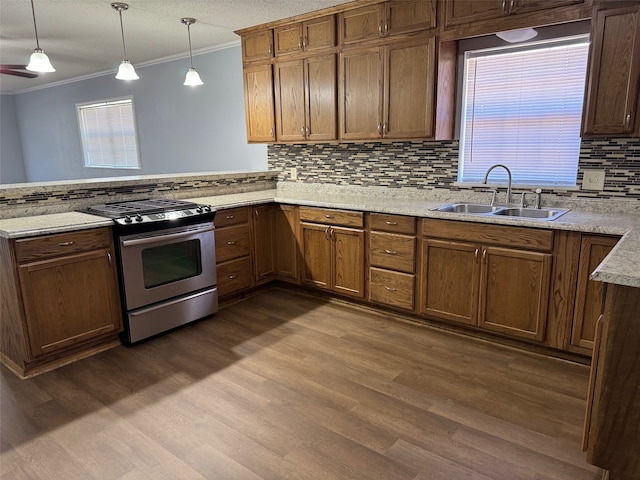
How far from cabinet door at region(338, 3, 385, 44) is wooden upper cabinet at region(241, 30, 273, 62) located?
771mm

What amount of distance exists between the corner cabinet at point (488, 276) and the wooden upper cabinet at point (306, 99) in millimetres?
1367

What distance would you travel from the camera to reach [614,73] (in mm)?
2375

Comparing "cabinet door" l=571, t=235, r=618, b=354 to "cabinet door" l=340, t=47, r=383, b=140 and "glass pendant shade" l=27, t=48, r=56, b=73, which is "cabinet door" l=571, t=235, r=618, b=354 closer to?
"cabinet door" l=340, t=47, r=383, b=140

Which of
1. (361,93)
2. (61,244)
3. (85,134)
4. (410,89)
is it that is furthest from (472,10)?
(85,134)

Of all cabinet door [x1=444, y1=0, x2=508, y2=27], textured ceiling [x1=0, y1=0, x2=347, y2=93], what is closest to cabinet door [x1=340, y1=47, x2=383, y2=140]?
textured ceiling [x1=0, y1=0, x2=347, y2=93]

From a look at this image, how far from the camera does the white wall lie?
4.88 metres

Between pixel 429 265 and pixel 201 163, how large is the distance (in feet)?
11.3

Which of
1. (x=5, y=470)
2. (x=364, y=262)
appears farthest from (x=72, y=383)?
(x=364, y=262)

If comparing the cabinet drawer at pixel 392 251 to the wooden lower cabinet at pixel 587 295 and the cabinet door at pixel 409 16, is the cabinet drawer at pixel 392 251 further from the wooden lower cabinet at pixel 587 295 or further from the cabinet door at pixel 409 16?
the cabinet door at pixel 409 16

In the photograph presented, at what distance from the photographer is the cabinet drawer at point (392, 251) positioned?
3072 mm

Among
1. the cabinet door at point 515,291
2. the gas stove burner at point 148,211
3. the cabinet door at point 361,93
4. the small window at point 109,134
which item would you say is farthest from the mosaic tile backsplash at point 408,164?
the small window at point 109,134

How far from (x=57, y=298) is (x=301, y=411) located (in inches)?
62.2

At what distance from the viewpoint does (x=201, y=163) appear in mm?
5395

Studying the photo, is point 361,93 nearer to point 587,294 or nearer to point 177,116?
point 587,294
